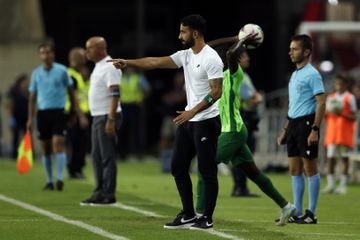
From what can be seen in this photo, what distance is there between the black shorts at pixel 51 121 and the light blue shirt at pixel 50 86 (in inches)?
3.6

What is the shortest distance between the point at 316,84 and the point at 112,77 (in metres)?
3.16

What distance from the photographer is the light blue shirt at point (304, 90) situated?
575 inches

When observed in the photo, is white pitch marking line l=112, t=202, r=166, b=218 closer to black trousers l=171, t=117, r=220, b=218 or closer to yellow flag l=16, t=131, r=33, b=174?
black trousers l=171, t=117, r=220, b=218

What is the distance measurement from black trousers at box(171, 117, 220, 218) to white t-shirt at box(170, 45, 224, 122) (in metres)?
0.11

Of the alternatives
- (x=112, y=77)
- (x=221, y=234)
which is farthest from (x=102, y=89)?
(x=221, y=234)

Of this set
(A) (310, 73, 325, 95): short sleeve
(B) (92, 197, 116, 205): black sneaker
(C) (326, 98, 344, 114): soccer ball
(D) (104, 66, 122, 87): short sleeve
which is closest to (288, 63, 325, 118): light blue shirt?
(A) (310, 73, 325, 95): short sleeve

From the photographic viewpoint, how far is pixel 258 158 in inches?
1091

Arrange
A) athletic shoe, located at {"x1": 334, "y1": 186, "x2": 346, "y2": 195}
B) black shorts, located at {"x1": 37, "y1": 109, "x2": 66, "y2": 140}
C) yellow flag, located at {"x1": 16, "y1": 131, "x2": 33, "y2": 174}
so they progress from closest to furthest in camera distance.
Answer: yellow flag, located at {"x1": 16, "y1": 131, "x2": 33, "y2": 174}, black shorts, located at {"x1": 37, "y1": 109, "x2": 66, "y2": 140}, athletic shoe, located at {"x1": 334, "y1": 186, "x2": 346, "y2": 195}

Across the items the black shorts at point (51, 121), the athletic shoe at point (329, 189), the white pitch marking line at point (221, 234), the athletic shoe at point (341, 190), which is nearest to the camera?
the white pitch marking line at point (221, 234)

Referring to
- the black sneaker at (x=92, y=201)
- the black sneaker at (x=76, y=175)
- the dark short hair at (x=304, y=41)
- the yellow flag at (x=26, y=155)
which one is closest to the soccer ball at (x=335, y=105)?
the black sneaker at (x=76, y=175)

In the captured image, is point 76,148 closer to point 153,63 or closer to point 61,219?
point 61,219

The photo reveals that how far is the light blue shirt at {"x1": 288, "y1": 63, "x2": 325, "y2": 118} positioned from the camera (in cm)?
1462

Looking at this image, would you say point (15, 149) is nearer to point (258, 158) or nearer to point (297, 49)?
point (258, 158)

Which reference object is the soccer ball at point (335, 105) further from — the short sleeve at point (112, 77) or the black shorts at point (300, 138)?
the black shorts at point (300, 138)
